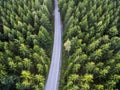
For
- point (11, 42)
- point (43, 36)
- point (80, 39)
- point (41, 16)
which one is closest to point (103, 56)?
point (80, 39)

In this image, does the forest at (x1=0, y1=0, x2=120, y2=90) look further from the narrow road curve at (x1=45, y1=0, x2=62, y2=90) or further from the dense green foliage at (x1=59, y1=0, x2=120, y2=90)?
the narrow road curve at (x1=45, y1=0, x2=62, y2=90)

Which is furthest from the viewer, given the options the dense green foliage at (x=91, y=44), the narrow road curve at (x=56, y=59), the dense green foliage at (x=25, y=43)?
the narrow road curve at (x=56, y=59)

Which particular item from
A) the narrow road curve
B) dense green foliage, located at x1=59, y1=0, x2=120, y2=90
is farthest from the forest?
the narrow road curve

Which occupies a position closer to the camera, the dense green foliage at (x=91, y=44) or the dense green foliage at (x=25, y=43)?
the dense green foliage at (x=25, y=43)

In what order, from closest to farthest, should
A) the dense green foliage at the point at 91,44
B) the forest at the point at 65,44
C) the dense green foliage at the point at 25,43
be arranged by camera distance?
the dense green foliage at the point at 25,43, the forest at the point at 65,44, the dense green foliage at the point at 91,44

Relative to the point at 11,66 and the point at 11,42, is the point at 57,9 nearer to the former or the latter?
the point at 11,42

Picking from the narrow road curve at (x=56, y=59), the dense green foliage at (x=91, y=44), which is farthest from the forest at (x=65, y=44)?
the narrow road curve at (x=56, y=59)

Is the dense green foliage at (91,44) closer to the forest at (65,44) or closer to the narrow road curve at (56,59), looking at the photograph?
the forest at (65,44)

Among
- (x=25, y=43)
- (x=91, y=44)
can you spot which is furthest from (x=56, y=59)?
(x=91, y=44)
